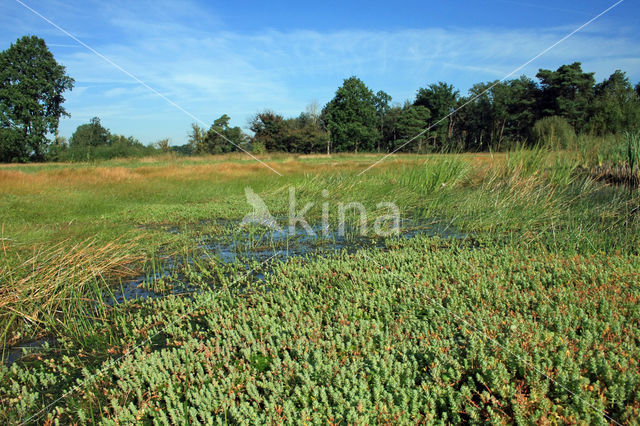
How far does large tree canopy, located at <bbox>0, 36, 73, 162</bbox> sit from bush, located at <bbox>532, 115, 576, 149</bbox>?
3529cm

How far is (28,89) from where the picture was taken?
111 ft

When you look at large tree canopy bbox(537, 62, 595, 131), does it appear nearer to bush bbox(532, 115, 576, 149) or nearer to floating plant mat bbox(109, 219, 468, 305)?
bush bbox(532, 115, 576, 149)

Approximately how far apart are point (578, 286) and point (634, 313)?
2.21 feet

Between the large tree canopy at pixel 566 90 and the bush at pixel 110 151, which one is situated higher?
the large tree canopy at pixel 566 90

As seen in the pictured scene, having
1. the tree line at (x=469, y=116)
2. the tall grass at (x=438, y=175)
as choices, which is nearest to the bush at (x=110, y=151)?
the tree line at (x=469, y=116)

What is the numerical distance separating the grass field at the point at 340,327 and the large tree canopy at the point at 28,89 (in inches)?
1323

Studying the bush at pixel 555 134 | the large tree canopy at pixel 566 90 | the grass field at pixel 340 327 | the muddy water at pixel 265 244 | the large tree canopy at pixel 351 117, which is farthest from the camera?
the large tree canopy at pixel 351 117

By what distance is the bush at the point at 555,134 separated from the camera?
37.8 ft

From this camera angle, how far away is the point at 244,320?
3521mm

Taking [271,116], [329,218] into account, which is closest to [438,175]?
[329,218]

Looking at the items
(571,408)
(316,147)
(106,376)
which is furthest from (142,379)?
(316,147)

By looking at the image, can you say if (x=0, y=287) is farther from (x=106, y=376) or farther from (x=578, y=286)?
(x=578, y=286)

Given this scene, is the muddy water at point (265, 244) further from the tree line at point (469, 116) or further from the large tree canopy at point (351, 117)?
the large tree canopy at point (351, 117)

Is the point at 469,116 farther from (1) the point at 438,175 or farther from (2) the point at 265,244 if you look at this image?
(2) the point at 265,244
